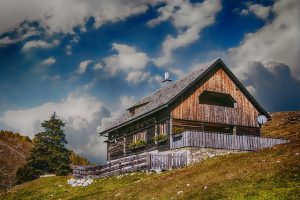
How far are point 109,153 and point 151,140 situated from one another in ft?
37.4

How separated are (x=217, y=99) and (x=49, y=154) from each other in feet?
89.6

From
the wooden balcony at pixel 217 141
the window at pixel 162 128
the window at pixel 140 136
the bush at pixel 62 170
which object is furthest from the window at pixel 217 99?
the bush at pixel 62 170

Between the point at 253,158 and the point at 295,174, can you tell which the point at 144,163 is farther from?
the point at 295,174

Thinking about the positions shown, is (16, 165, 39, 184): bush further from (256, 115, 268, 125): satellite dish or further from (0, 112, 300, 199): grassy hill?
(256, 115, 268, 125): satellite dish

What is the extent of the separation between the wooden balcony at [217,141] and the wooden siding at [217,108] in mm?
3458

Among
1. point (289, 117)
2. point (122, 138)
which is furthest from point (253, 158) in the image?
point (289, 117)

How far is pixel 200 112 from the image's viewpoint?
37.1 metres

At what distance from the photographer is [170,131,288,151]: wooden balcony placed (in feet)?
105

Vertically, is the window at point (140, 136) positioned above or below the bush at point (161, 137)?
above

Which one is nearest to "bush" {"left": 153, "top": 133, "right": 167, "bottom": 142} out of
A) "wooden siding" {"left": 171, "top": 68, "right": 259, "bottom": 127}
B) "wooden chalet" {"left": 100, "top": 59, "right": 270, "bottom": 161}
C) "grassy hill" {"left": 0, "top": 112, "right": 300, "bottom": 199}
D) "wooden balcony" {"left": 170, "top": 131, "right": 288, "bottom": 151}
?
"wooden chalet" {"left": 100, "top": 59, "right": 270, "bottom": 161}

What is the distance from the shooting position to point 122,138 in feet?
148

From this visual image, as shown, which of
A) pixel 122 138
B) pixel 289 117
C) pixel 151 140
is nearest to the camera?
pixel 151 140

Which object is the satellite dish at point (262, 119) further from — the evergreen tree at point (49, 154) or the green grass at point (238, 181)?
the evergreen tree at point (49, 154)

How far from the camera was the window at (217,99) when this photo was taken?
39.2 meters
